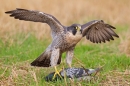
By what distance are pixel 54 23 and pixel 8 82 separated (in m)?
1.31

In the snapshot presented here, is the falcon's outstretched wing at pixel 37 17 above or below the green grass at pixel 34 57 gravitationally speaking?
A: above

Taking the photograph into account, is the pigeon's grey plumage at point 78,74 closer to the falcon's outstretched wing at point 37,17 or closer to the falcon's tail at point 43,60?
the falcon's tail at point 43,60

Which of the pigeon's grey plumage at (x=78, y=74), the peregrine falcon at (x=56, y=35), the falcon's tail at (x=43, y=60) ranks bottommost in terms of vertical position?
the pigeon's grey plumage at (x=78, y=74)

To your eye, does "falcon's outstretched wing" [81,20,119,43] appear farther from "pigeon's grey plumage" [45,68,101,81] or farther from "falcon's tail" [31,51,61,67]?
"pigeon's grey plumage" [45,68,101,81]

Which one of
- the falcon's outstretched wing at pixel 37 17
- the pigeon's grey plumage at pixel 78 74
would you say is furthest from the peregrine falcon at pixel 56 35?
the pigeon's grey plumage at pixel 78 74

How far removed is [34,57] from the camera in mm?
8344

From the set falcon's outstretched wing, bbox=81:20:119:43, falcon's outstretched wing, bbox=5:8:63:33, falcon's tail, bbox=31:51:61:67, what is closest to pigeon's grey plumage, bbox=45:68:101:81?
falcon's tail, bbox=31:51:61:67

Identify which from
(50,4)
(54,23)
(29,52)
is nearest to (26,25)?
(29,52)

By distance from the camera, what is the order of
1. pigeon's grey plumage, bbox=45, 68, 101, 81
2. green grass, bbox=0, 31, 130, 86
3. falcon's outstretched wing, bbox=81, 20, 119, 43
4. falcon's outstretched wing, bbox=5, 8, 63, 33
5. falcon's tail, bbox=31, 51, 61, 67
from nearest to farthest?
1. pigeon's grey plumage, bbox=45, 68, 101, 81
2. green grass, bbox=0, 31, 130, 86
3. falcon's outstretched wing, bbox=5, 8, 63, 33
4. falcon's tail, bbox=31, 51, 61, 67
5. falcon's outstretched wing, bbox=81, 20, 119, 43

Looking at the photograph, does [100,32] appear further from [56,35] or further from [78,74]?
[78,74]

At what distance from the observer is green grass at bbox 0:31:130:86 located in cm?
648

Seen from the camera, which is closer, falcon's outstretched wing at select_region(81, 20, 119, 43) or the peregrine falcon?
the peregrine falcon

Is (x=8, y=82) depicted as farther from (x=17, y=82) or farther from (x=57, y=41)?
(x=57, y=41)

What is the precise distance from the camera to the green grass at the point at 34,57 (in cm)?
648
